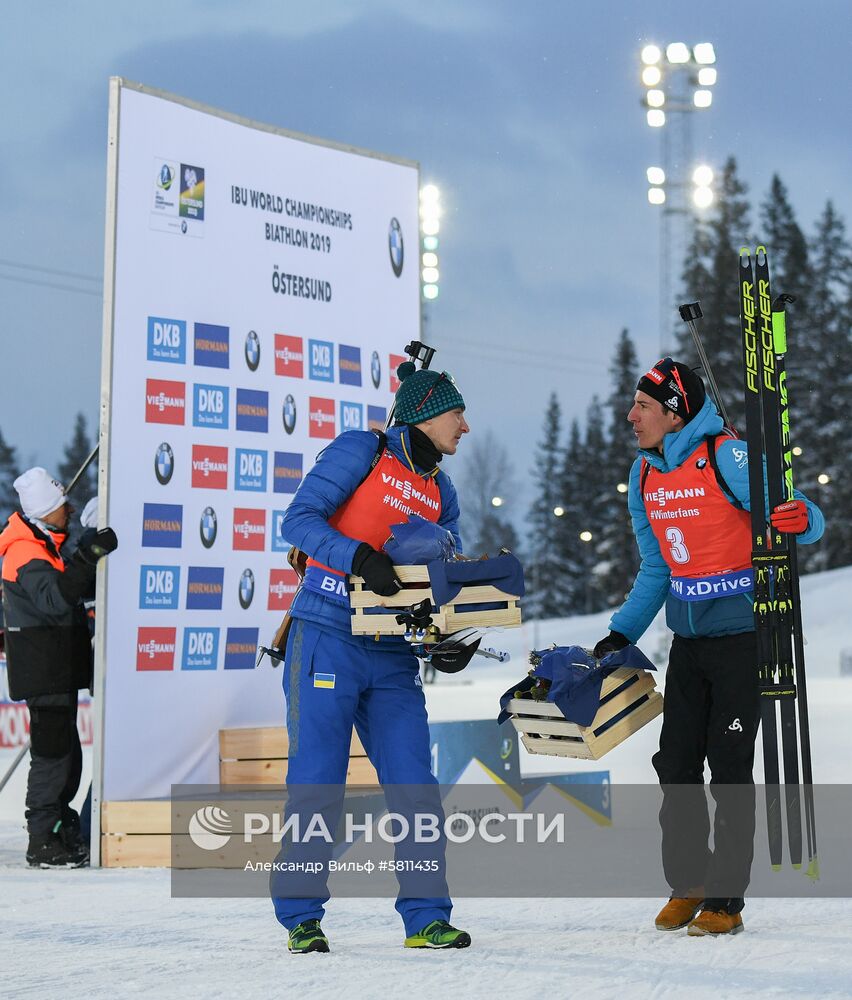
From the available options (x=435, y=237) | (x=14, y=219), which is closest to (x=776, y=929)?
(x=435, y=237)

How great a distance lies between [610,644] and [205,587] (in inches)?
120

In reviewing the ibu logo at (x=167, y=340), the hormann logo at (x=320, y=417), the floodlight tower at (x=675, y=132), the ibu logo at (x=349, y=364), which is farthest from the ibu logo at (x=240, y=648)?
the floodlight tower at (x=675, y=132)

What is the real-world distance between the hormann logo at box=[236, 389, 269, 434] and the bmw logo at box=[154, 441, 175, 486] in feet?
1.52

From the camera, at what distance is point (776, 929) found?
4723 millimetres

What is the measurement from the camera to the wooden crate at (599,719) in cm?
464

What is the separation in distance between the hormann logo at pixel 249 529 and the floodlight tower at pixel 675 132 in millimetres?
13664

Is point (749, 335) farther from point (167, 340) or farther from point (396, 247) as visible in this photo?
point (396, 247)

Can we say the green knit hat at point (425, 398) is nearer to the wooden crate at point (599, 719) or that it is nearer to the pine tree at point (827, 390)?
the wooden crate at point (599, 719)

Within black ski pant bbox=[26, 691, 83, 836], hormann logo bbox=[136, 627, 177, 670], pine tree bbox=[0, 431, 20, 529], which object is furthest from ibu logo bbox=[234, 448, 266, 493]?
pine tree bbox=[0, 431, 20, 529]

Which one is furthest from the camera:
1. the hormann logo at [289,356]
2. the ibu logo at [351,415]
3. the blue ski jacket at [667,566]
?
the ibu logo at [351,415]

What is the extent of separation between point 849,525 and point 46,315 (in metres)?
40.8

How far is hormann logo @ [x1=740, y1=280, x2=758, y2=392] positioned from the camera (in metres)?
4.87

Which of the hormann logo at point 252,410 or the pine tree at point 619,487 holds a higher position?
the pine tree at point 619,487

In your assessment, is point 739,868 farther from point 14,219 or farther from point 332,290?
point 14,219
